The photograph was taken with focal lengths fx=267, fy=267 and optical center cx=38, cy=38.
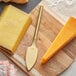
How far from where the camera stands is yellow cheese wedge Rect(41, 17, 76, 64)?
787 mm

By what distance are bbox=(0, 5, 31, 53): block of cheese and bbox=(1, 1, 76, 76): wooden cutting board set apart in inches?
0.8

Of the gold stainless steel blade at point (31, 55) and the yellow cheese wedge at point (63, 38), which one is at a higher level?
the yellow cheese wedge at point (63, 38)

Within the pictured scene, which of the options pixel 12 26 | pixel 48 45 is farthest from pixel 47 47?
pixel 12 26

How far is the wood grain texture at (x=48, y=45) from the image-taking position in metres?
0.77

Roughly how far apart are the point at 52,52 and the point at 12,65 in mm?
124

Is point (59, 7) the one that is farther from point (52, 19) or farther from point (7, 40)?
point (7, 40)

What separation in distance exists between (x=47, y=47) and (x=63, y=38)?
6cm

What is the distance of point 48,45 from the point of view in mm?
815

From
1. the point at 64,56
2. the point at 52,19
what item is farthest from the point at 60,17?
the point at 64,56

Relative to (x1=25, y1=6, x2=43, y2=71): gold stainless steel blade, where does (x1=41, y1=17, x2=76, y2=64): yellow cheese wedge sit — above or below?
above

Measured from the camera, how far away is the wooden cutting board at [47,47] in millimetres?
773

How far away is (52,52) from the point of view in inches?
31.0

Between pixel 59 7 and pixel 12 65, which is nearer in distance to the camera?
pixel 12 65

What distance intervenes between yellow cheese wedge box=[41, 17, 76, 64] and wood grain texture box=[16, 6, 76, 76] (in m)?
0.01
